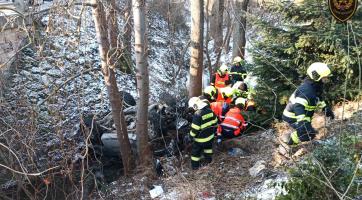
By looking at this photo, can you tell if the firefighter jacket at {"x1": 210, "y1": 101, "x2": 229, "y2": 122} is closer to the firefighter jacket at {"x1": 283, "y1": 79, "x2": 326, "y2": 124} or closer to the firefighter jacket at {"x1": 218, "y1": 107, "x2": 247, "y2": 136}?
the firefighter jacket at {"x1": 218, "y1": 107, "x2": 247, "y2": 136}

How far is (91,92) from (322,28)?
7.76 metres

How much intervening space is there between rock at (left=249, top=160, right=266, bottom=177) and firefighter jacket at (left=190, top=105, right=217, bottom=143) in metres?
1.03

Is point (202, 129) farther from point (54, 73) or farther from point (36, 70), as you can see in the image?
point (36, 70)

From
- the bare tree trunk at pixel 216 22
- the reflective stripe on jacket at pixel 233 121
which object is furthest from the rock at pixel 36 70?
the bare tree trunk at pixel 216 22

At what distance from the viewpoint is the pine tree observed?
273 inches

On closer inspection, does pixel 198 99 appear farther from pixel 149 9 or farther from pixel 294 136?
pixel 149 9

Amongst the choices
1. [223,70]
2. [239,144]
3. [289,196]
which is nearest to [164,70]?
[223,70]

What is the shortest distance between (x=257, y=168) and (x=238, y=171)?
49cm

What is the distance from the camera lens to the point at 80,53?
44.5 feet

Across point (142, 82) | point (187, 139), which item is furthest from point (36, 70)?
point (187, 139)

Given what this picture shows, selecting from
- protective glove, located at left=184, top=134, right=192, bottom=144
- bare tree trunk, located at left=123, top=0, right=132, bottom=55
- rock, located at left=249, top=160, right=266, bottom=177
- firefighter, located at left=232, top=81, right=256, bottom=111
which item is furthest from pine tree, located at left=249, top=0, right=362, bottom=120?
bare tree trunk, located at left=123, top=0, right=132, bottom=55

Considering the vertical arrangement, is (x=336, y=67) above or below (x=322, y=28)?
below

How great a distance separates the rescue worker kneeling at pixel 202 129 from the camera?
22.5 feet

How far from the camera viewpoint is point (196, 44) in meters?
9.27
